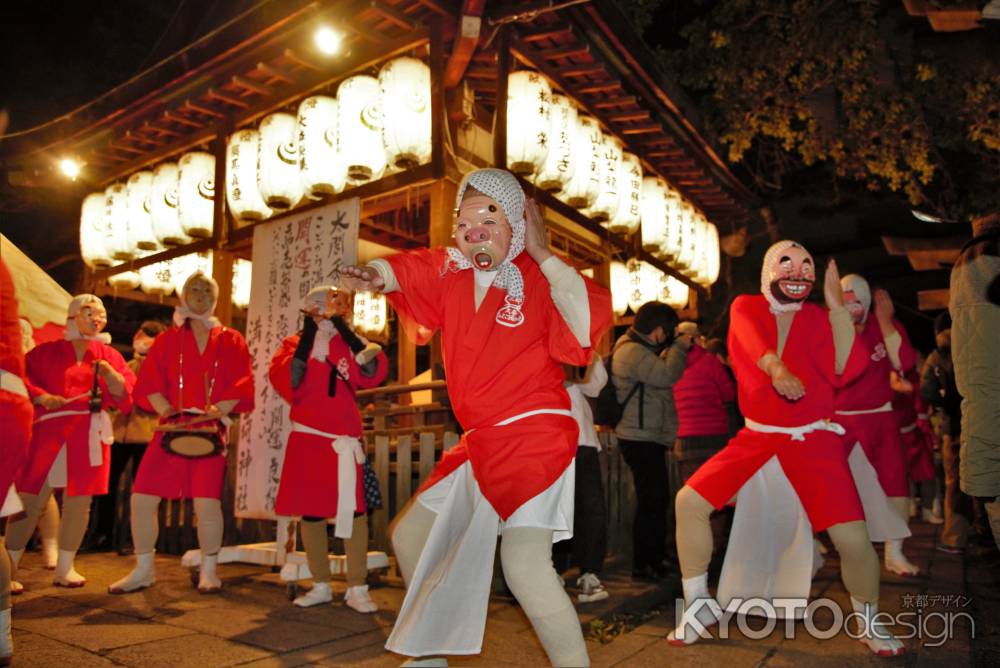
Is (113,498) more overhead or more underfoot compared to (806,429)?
more underfoot

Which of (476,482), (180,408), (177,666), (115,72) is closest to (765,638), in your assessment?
(476,482)

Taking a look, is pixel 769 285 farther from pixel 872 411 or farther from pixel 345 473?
pixel 345 473

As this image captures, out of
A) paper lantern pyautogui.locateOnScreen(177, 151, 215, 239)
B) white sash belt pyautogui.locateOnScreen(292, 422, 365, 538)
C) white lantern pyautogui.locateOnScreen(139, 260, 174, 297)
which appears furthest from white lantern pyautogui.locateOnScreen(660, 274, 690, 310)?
white lantern pyautogui.locateOnScreen(139, 260, 174, 297)

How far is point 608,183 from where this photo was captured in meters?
8.52

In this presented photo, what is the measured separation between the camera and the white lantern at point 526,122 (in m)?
7.26

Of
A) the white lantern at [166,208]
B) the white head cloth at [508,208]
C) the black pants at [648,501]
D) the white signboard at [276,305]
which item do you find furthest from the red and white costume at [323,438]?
the white lantern at [166,208]

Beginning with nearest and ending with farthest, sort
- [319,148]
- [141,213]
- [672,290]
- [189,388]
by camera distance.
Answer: [189,388]
[319,148]
[141,213]
[672,290]

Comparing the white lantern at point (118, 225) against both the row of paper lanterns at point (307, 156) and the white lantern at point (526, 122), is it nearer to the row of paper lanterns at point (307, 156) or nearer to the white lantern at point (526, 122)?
the row of paper lanterns at point (307, 156)

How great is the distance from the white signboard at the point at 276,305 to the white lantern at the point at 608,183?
307cm

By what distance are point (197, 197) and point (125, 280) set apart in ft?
8.47

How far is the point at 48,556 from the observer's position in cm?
666

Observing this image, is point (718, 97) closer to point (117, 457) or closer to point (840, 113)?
point (840, 113)

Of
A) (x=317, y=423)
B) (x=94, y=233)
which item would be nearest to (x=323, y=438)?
(x=317, y=423)

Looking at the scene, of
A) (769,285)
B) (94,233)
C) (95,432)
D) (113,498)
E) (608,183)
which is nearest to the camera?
(769,285)
